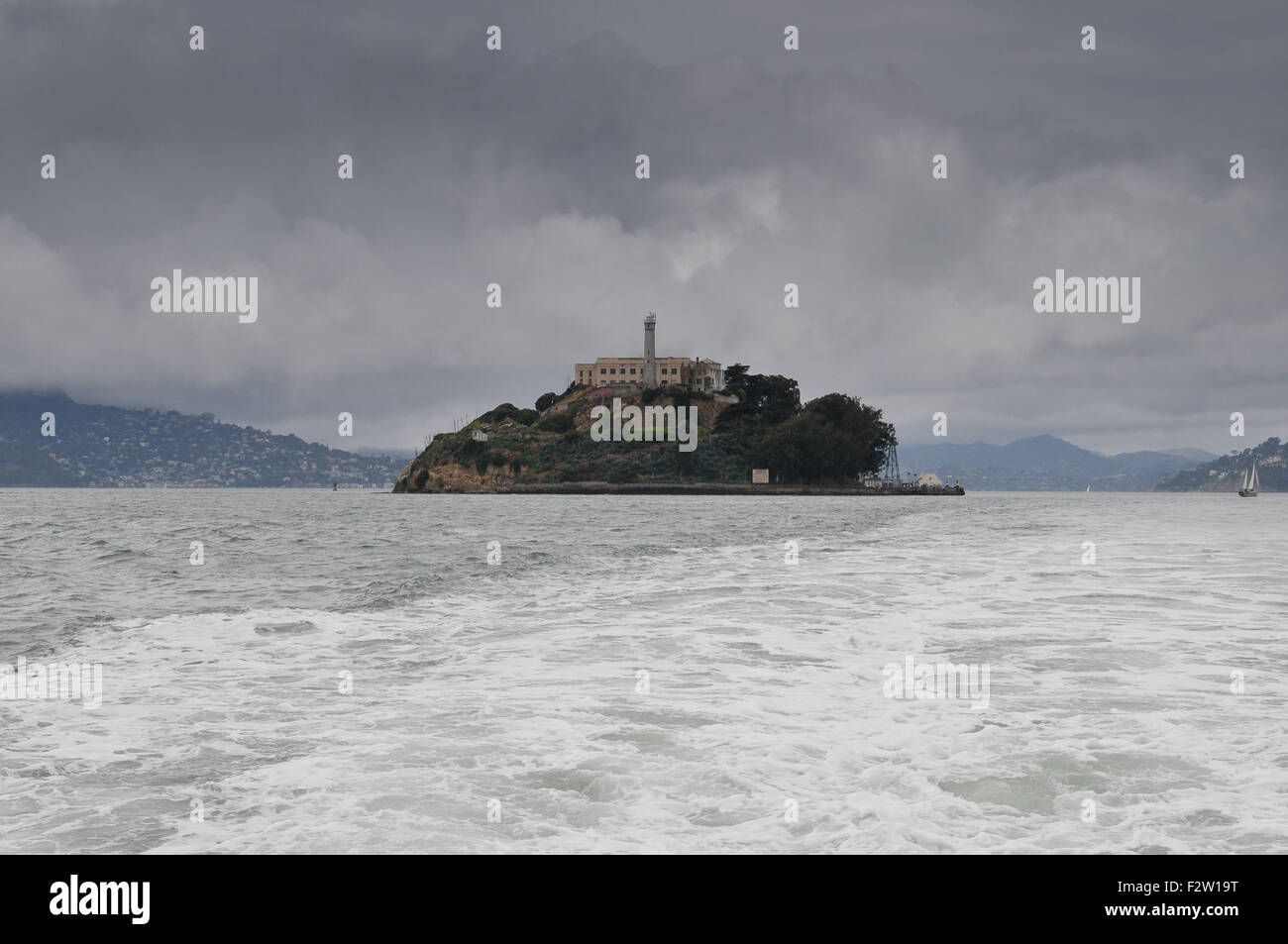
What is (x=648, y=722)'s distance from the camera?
9.77 metres

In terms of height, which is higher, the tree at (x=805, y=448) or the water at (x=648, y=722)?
the tree at (x=805, y=448)

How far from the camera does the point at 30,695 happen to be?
36.4 ft

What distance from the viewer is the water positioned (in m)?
6.71

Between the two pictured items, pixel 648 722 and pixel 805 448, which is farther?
pixel 805 448

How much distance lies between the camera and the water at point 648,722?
264 inches

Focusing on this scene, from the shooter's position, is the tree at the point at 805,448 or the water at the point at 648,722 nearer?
the water at the point at 648,722

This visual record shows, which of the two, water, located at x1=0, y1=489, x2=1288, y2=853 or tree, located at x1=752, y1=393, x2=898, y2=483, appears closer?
water, located at x1=0, y1=489, x2=1288, y2=853

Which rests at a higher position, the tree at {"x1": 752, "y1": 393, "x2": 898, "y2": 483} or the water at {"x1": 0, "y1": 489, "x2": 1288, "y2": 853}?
the tree at {"x1": 752, "y1": 393, "x2": 898, "y2": 483}

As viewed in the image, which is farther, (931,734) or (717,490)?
(717,490)

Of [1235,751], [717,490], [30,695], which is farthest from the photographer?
[717,490]

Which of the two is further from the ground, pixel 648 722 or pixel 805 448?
pixel 805 448
